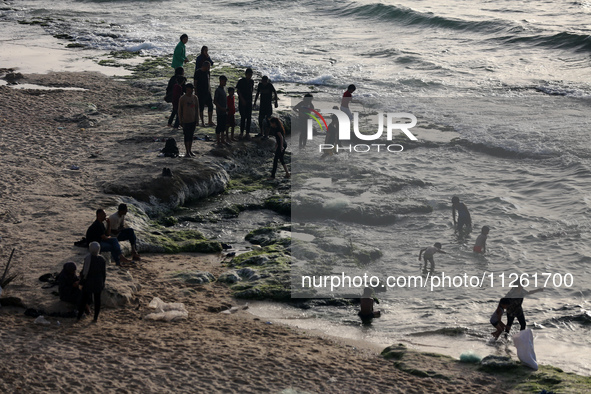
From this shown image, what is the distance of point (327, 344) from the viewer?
940 cm

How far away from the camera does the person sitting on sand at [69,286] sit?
9.15m

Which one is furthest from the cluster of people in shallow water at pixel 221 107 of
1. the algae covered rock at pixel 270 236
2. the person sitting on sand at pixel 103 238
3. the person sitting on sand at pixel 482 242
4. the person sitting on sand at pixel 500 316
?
the person sitting on sand at pixel 500 316

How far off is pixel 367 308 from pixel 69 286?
425 centimetres

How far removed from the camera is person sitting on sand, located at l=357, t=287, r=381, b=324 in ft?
33.8

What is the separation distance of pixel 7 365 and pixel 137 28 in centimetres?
3252

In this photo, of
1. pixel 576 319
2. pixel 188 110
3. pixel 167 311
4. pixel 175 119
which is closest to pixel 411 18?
pixel 175 119

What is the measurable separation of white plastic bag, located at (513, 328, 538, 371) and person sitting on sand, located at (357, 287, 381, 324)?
217cm

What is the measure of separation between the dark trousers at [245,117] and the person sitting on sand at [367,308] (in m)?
7.38

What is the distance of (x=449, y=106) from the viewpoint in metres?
23.1

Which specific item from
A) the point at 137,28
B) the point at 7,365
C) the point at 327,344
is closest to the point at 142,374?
the point at 7,365

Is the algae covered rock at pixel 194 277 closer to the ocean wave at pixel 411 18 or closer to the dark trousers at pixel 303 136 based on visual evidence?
the dark trousers at pixel 303 136

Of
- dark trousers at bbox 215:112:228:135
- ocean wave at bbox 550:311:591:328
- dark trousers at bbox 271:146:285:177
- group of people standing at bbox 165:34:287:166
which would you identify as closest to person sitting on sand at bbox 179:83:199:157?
group of people standing at bbox 165:34:287:166

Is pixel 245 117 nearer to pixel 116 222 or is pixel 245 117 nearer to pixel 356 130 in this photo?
pixel 356 130

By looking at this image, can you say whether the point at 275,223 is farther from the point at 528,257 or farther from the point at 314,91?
the point at 314,91
